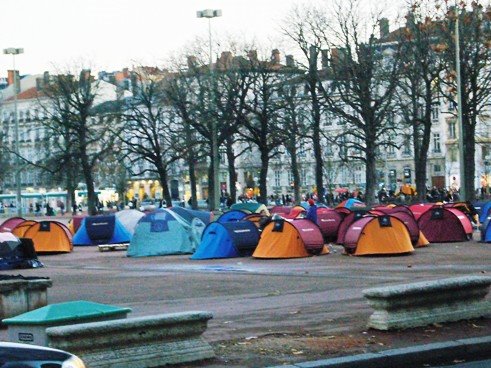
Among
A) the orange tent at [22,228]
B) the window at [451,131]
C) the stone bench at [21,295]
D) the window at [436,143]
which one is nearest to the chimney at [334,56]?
the orange tent at [22,228]

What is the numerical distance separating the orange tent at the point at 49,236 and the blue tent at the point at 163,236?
4.66 metres

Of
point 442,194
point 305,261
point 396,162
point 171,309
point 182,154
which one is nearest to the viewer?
point 171,309

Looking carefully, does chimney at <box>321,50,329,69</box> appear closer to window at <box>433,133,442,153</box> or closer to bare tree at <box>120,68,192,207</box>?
bare tree at <box>120,68,192,207</box>

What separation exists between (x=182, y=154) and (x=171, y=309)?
164 ft

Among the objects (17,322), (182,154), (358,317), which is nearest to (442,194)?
(182,154)

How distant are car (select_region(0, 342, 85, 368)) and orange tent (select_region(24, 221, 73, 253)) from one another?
3384cm

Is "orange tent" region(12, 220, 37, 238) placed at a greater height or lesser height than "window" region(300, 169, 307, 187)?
lesser

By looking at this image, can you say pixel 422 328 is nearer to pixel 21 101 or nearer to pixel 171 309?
pixel 171 309

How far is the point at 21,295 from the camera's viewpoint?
16047 millimetres

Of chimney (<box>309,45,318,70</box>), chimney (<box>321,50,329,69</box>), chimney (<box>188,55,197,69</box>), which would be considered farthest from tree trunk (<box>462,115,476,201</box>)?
chimney (<box>188,55,197,69</box>)

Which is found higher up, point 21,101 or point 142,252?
point 21,101

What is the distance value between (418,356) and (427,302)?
5.81ft

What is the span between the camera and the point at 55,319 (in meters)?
11.9

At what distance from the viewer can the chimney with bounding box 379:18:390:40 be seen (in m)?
58.4
